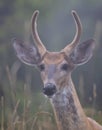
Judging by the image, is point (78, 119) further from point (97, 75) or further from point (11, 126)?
point (97, 75)

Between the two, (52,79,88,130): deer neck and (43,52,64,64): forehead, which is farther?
(43,52,64,64): forehead

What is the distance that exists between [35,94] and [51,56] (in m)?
6.25

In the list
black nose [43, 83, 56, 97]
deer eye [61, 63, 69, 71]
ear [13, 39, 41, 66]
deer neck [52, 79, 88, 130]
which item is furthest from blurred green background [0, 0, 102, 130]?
black nose [43, 83, 56, 97]

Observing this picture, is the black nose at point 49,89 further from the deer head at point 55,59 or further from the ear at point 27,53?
the ear at point 27,53

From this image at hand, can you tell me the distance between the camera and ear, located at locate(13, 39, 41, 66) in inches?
331

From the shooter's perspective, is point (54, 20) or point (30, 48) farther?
point (54, 20)

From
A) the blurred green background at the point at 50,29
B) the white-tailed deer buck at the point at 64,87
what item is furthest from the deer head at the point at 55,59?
the blurred green background at the point at 50,29

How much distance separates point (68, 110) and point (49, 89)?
389mm

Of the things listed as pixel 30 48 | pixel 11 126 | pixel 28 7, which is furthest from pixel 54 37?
pixel 11 126

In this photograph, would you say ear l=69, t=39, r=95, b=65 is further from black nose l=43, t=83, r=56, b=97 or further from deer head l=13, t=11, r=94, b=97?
black nose l=43, t=83, r=56, b=97

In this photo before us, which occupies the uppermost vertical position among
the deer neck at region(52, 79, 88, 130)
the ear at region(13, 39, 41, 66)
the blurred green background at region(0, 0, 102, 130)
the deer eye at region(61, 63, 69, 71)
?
the deer eye at region(61, 63, 69, 71)

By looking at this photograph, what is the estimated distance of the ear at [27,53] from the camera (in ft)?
27.6

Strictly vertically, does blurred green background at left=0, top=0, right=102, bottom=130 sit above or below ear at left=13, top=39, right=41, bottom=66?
below

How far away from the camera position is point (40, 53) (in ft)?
27.4
